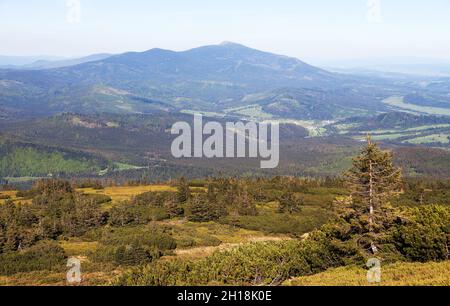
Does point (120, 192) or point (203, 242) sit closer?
point (203, 242)

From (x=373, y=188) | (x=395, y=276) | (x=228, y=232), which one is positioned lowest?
(x=228, y=232)

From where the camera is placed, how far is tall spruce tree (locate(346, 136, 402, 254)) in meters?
33.9

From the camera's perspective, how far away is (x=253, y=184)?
4407 inches

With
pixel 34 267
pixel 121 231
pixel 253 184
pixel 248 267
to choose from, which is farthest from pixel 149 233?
pixel 253 184

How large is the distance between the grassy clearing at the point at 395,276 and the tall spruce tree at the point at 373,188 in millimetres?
4112

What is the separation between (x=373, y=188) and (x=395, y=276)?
893cm

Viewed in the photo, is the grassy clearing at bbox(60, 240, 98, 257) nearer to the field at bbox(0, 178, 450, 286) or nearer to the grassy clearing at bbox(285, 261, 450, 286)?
the field at bbox(0, 178, 450, 286)

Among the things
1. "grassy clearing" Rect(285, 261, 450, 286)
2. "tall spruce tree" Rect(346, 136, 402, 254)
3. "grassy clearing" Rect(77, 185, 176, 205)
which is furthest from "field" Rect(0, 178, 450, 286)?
"tall spruce tree" Rect(346, 136, 402, 254)

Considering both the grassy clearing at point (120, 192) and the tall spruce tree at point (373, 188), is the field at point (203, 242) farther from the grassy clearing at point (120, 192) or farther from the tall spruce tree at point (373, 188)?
the tall spruce tree at point (373, 188)

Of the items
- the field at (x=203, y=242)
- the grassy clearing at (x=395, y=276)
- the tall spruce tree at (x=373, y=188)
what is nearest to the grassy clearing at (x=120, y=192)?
the field at (x=203, y=242)

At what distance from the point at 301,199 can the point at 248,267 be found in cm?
6785

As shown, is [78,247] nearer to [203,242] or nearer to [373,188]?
[203,242]

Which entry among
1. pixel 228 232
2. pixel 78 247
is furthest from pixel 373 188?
pixel 228 232

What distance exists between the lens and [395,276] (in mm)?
26703
